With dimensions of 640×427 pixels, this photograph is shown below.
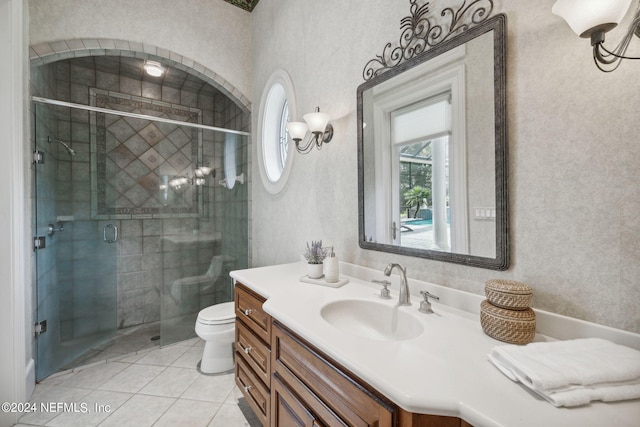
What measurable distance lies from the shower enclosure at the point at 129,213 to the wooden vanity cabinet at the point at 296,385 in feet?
3.96

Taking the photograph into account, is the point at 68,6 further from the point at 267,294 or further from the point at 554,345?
the point at 554,345

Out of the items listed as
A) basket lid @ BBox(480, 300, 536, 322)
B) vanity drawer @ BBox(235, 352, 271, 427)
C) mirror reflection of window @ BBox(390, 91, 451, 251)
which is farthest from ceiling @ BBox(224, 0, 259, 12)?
basket lid @ BBox(480, 300, 536, 322)

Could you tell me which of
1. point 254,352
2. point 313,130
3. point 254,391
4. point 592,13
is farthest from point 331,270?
point 592,13

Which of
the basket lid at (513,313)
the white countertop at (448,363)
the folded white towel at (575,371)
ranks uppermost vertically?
the basket lid at (513,313)

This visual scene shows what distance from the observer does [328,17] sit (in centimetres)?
174

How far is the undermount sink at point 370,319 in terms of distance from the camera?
1063mm

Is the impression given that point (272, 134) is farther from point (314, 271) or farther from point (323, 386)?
point (323, 386)

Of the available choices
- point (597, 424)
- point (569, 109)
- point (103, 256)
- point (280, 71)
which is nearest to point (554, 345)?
point (597, 424)

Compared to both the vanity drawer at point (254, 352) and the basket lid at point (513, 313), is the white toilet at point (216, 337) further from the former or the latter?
the basket lid at point (513, 313)

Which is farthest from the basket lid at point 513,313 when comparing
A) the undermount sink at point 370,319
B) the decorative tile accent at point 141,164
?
the decorative tile accent at point 141,164

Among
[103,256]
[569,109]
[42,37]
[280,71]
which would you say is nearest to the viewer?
[569,109]

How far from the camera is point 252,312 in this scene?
139 centimetres

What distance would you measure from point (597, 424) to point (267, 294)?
1.07 m

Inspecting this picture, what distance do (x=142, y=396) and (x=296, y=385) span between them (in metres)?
1.47
